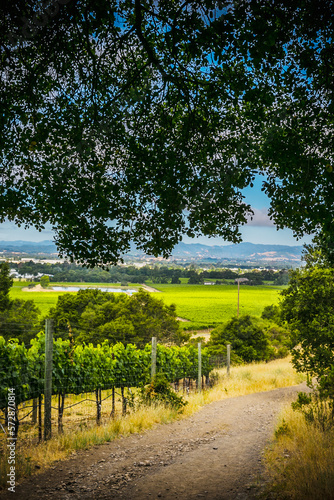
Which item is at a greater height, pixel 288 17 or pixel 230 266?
pixel 288 17

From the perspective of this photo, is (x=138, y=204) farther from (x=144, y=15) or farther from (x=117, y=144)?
(x=144, y=15)

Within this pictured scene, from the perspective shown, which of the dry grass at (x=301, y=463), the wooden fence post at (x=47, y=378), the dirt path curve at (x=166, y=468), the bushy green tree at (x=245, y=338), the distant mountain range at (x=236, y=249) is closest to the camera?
the dry grass at (x=301, y=463)

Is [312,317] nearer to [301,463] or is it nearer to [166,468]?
[301,463]

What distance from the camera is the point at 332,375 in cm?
655

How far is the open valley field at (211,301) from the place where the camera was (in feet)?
159

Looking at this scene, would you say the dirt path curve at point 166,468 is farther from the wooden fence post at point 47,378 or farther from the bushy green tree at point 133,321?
the bushy green tree at point 133,321

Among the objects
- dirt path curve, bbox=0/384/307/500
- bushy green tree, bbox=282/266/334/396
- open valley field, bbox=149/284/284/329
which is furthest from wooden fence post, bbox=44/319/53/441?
open valley field, bbox=149/284/284/329

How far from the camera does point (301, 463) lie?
461cm

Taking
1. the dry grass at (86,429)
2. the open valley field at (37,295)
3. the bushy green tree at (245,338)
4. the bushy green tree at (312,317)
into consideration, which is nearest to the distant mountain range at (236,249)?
the open valley field at (37,295)

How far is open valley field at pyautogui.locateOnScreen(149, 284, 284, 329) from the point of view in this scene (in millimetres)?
48500

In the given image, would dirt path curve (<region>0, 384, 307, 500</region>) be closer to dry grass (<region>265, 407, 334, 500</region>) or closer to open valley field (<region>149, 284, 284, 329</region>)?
dry grass (<region>265, 407, 334, 500</region>)

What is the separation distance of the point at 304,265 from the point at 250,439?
3.84 metres

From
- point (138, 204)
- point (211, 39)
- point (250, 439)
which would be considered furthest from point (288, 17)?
point (250, 439)

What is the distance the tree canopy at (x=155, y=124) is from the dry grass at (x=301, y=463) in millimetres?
2871
